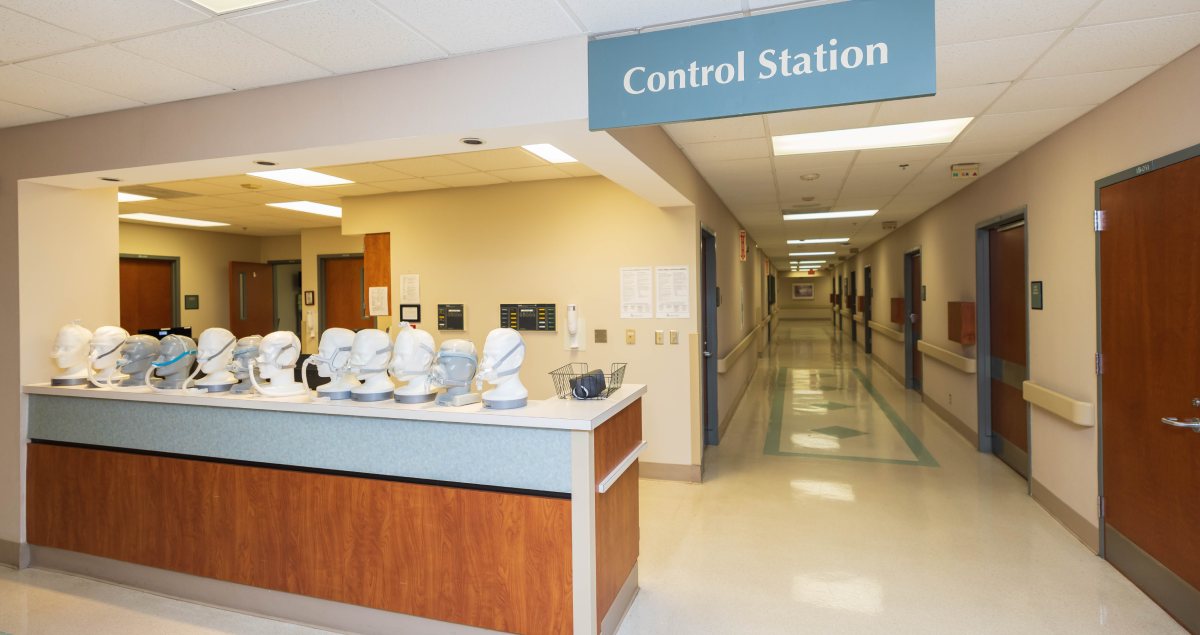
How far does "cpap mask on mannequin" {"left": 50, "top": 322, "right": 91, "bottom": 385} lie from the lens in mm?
3488

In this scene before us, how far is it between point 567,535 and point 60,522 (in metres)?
3.27

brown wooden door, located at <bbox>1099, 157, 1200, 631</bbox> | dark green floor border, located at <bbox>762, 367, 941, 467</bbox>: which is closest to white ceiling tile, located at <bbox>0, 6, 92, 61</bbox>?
brown wooden door, located at <bbox>1099, 157, 1200, 631</bbox>

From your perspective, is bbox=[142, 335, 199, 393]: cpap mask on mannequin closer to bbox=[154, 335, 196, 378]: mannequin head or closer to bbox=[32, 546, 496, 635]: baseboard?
bbox=[154, 335, 196, 378]: mannequin head

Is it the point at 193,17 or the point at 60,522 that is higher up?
the point at 193,17

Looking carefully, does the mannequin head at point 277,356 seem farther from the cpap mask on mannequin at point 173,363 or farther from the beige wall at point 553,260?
the beige wall at point 553,260

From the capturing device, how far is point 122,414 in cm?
334

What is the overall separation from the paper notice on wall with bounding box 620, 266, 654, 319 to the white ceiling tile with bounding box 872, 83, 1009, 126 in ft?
6.96

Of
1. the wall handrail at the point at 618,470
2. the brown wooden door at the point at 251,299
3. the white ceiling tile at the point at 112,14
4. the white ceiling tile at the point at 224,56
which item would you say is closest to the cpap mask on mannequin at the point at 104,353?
the white ceiling tile at the point at 224,56

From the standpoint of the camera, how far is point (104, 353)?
11.4 feet

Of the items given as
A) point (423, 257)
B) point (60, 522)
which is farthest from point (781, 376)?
point (60, 522)

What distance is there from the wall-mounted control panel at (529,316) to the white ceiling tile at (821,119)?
2.49m

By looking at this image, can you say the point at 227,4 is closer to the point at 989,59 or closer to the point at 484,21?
the point at 484,21

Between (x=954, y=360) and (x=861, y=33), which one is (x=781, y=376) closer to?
(x=954, y=360)

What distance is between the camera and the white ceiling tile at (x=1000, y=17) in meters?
2.32
